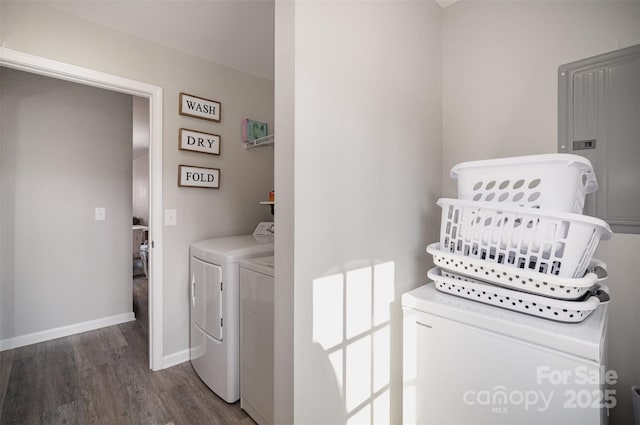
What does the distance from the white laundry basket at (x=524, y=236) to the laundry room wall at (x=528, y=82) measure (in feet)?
1.71

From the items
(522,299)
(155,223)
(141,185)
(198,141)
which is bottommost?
(522,299)

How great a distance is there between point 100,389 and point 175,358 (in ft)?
1.57

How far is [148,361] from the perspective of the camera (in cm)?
230

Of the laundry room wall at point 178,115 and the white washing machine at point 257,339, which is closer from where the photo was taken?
the white washing machine at point 257,339

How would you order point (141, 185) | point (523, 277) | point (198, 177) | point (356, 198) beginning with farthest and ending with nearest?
1. point (141, 185)
2. point (198, 177)
3. point (356, 198)
4. point (523, 277)

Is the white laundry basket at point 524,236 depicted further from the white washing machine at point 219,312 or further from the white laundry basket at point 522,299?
the white washing machine at point 219,312

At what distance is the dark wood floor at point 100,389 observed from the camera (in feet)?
5.63

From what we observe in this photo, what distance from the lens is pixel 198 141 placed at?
7.96ft

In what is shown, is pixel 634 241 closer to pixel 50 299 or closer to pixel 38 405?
pixel 38 405

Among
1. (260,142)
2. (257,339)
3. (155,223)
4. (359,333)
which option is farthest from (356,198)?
(155,223)

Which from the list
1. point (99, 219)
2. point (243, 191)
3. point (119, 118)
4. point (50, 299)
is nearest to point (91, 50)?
point (119, 118)

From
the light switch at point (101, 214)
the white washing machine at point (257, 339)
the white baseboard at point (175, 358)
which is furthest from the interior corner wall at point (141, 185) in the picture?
the white washing machine at point (257, 339)

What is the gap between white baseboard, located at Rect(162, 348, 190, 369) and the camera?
2232 mm

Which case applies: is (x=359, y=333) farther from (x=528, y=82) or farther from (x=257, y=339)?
(x=528, y=82)
